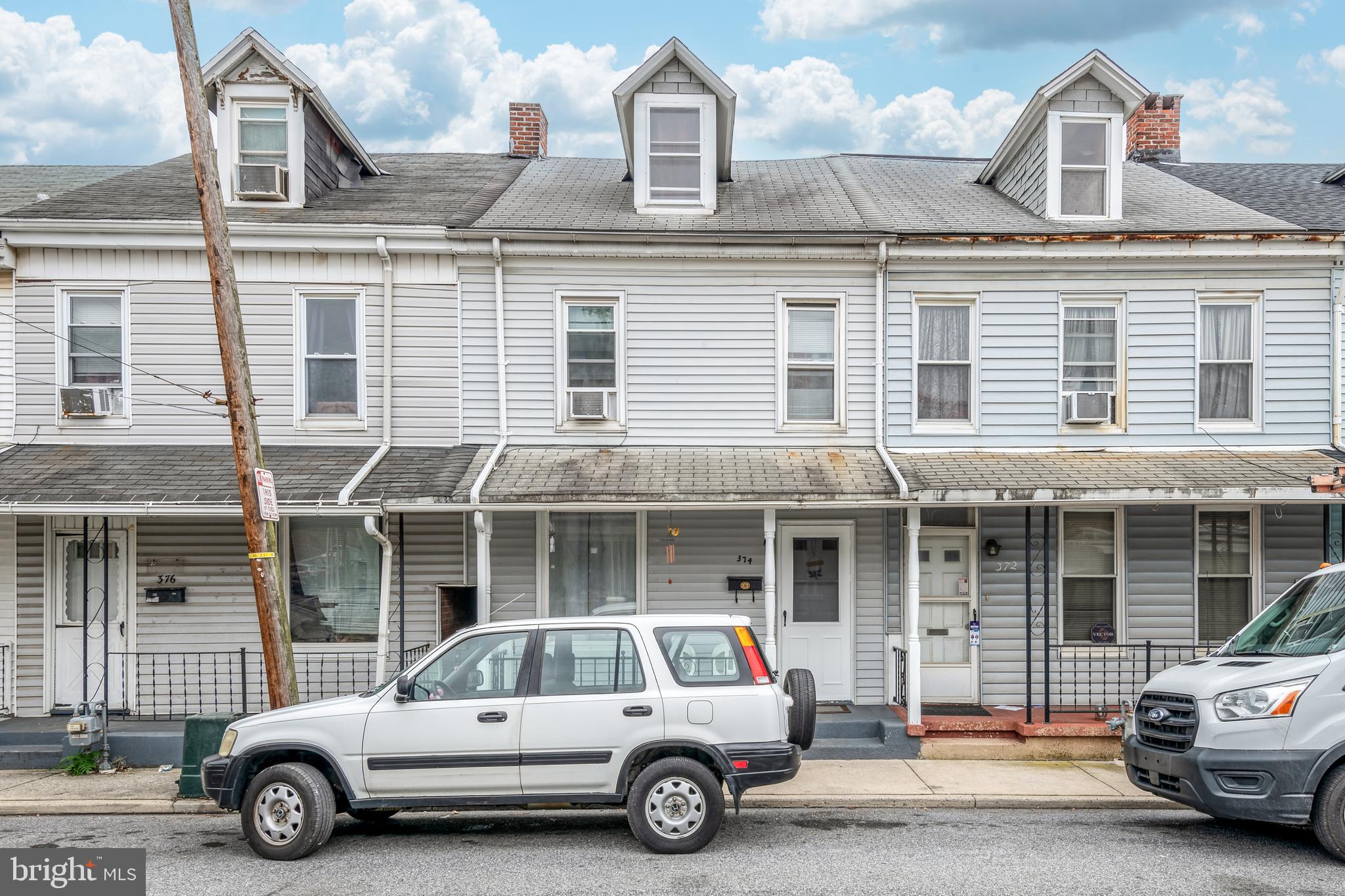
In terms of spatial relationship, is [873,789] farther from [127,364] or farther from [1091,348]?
[127,364]

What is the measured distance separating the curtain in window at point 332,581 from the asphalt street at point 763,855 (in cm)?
319

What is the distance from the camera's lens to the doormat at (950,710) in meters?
10.9

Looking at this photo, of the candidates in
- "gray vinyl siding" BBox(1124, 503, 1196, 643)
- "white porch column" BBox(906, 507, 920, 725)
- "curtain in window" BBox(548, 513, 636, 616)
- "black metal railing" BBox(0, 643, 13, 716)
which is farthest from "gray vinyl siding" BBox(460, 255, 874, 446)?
"black metal railing" BBox(0, 643, 13, 716)

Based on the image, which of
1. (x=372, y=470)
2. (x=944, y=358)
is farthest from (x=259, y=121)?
(x=944, y=358)

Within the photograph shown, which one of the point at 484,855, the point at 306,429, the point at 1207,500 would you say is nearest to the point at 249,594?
the point at 306,429

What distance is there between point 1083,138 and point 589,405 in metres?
7.26

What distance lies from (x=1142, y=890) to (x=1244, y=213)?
964cm

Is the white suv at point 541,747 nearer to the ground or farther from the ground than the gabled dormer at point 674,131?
nearer to the ground

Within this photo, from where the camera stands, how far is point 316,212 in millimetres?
12055

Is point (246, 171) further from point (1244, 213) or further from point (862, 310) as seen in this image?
A: point (1244, 213)

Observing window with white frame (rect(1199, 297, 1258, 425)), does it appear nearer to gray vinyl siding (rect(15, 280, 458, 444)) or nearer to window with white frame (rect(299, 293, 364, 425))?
gray vinyl siding (rect(15, 280, 458, 444))

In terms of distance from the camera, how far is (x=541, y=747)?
6.89 metres

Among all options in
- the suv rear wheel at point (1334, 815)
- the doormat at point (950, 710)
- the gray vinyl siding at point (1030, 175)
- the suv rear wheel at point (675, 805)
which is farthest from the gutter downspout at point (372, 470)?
the suv rear wheel at point (1334, 815)

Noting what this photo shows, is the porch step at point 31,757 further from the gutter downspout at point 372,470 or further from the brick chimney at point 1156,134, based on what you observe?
the brick chimney at point 1156,134
